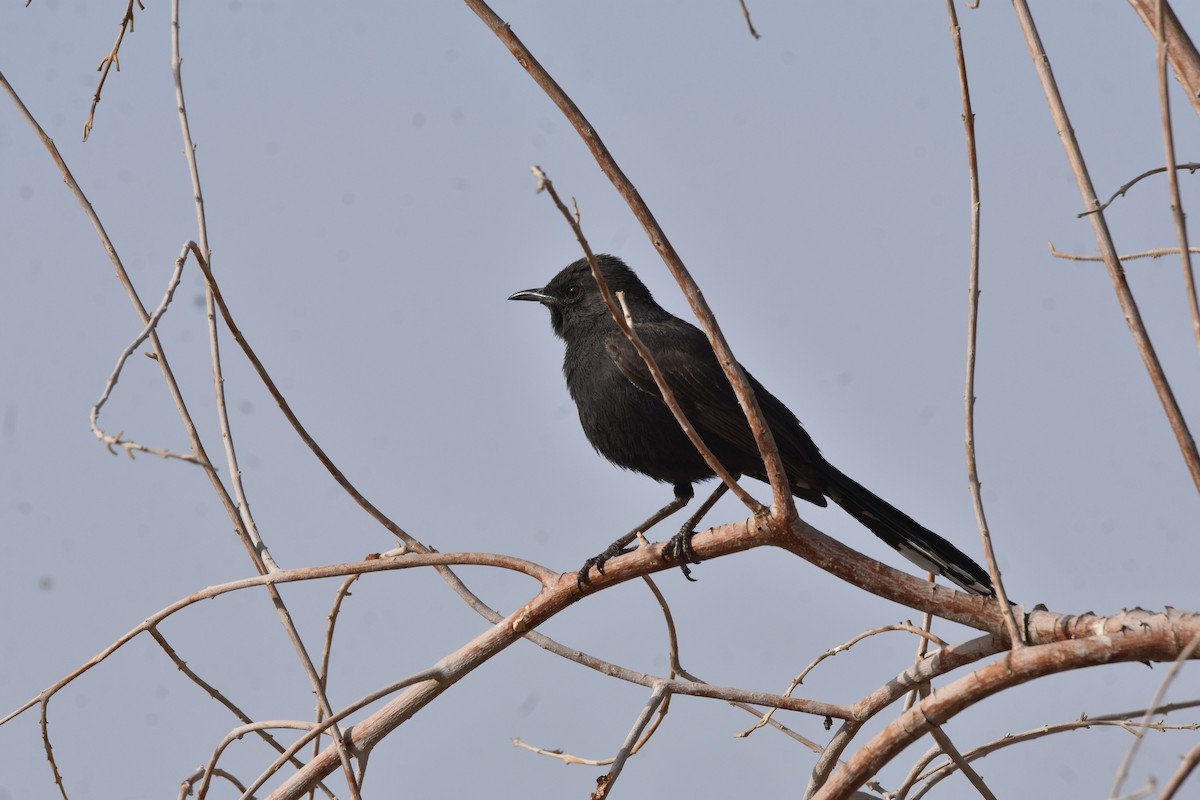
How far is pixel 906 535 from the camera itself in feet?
14.9

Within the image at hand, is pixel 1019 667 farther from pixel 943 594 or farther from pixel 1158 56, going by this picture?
pixel 1158 56

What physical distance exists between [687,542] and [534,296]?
2.60 metres

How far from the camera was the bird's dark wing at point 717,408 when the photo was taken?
4.89 metres

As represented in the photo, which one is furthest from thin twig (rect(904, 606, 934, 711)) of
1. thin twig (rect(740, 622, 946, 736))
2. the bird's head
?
the bird's head

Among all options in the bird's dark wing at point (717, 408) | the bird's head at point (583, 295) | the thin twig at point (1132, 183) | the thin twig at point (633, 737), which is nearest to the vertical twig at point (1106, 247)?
the thin twig at point (1132, 183)

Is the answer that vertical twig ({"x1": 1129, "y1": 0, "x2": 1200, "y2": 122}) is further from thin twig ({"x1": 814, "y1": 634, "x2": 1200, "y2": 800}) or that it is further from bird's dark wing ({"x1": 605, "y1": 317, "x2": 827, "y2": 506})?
bird's dark wing ({"x1": 605, "y1": 317, "x2": 827, "y2": 506})

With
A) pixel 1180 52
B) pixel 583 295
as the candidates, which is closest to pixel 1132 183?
Result: pixel 1180 52

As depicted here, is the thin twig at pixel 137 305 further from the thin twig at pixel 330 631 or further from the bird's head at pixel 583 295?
the bird's head at pixel 583 295

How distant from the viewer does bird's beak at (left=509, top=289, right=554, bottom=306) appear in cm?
630

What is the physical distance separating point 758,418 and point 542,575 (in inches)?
36.4

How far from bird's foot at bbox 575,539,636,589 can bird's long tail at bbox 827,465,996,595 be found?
898 millimetres

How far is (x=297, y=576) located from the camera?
3.30 m

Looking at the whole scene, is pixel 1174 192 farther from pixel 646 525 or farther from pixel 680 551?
pixel 646 525

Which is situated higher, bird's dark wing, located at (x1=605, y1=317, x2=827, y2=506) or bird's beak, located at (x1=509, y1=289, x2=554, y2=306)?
bird's beak, located at (x1=509, y1=289, x2=554, y2=306)
